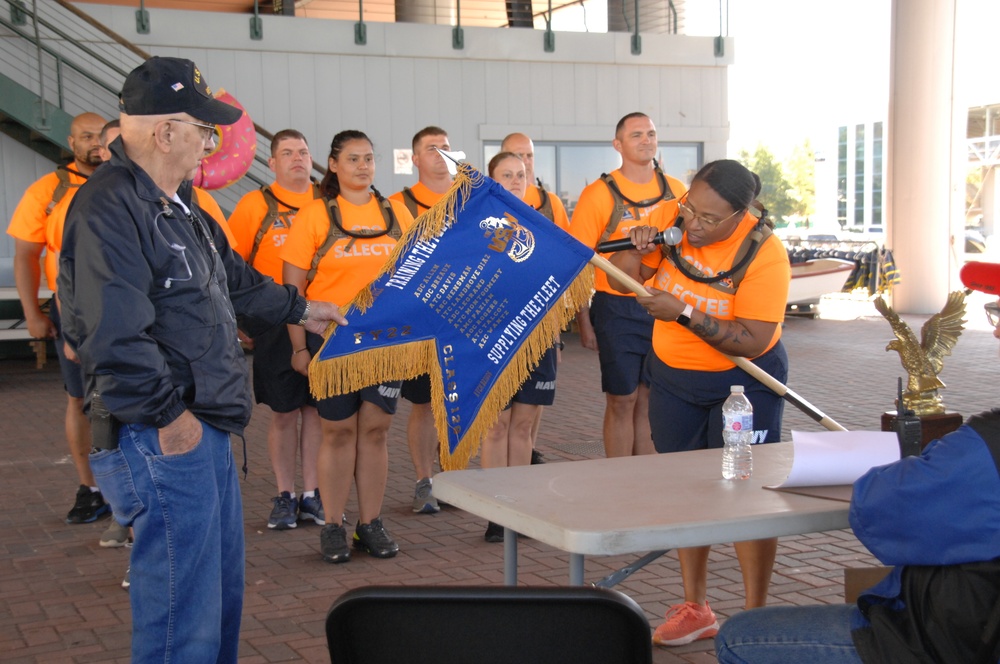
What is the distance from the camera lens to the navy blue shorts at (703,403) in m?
4.08

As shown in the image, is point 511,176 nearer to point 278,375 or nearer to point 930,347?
point 278,375

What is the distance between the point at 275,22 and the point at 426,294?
11624mm

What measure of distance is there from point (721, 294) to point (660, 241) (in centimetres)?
36

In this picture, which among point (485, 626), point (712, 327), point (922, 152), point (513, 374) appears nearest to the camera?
point (485, 626)

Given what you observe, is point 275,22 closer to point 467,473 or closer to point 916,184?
point 916,184

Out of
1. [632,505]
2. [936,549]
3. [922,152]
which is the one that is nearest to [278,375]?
[632,505]

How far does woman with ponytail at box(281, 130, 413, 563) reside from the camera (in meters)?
5.16

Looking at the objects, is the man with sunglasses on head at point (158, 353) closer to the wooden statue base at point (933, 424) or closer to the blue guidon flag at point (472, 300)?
the blue guidon flag at point (472, 300)

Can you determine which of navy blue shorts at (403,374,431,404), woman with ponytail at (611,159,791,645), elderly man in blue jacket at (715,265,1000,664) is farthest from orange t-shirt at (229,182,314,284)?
elderly man in blue jacket at (715,265,1000,664)

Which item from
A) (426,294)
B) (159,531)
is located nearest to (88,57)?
(426,294)

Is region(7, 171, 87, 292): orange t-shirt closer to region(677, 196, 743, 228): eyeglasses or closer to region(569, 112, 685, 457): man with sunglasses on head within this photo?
region(569, 112, 685, 457): man with sunglasses on head

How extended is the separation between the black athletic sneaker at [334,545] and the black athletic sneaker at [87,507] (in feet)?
5.27

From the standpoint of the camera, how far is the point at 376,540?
5320 millimetres

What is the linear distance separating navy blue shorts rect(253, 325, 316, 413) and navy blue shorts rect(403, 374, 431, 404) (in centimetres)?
59
